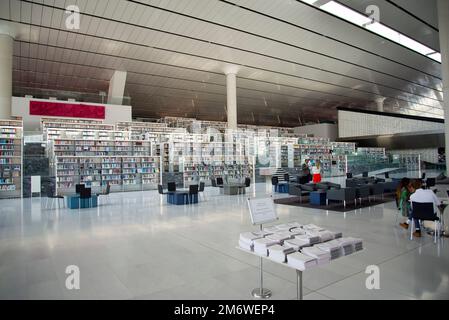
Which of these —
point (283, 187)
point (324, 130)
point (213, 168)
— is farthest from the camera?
point (324, 130)

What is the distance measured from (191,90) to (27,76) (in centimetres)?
1046

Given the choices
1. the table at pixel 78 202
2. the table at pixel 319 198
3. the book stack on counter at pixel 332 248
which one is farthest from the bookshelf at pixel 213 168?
the book stack on counter at pixel 332 248

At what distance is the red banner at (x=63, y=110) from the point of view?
14703 millimetres

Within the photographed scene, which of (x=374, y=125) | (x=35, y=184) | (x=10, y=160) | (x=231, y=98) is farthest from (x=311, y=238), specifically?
(x=374, y=125)

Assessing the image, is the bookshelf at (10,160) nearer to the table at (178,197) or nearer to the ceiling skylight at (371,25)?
the table at (178,197)

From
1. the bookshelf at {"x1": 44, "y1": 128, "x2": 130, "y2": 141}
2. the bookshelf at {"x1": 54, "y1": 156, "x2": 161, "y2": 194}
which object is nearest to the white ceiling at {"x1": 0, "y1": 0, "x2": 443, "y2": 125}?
the bookshelf at {"x1": 44, "y1": 128, "x2": 130, "y2": 141}

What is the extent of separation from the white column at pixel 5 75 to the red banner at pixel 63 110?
3314 millimetres

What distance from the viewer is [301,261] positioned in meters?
1.90

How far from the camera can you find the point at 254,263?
3.34 meters

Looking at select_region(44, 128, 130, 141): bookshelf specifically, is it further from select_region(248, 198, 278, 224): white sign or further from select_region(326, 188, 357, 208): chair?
select_region(248, 198, 278, 224): white sign

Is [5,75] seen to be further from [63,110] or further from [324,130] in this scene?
[324,130]

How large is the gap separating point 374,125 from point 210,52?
794 inches

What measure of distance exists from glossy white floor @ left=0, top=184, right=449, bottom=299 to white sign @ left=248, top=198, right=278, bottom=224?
0.63 meters
